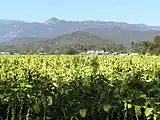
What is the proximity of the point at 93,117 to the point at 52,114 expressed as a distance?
0.39 meters

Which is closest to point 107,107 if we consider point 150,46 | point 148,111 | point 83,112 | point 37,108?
point 83,112

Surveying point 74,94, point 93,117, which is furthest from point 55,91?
point 93,117

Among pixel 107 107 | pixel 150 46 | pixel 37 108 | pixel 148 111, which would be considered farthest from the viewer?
pixel 150 46

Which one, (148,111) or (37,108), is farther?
(37,108)

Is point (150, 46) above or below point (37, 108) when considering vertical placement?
below

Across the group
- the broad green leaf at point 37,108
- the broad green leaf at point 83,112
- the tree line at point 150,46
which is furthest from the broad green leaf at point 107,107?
the tree line at point 150,46

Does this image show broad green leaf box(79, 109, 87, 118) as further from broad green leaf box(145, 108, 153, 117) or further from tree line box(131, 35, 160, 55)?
tree line box(131, 35, 160, 55)

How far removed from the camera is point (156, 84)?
173 inches

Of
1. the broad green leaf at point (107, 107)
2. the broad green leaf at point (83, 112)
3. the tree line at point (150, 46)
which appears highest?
the broad green leaf at point (107, 107)

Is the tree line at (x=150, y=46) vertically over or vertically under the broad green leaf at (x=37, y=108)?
under

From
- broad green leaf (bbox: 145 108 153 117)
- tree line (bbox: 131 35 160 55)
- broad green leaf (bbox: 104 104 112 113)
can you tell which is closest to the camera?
broad green leaf (bbox: 145 108 153 117)

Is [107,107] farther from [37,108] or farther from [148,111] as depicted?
[37,108]

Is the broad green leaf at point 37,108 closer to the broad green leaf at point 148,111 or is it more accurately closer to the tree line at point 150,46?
the broad green leaf at point 148,111

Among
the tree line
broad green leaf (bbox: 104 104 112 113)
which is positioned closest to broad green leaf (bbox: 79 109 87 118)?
broad green leaf (bbox: 104 104 112 113)
